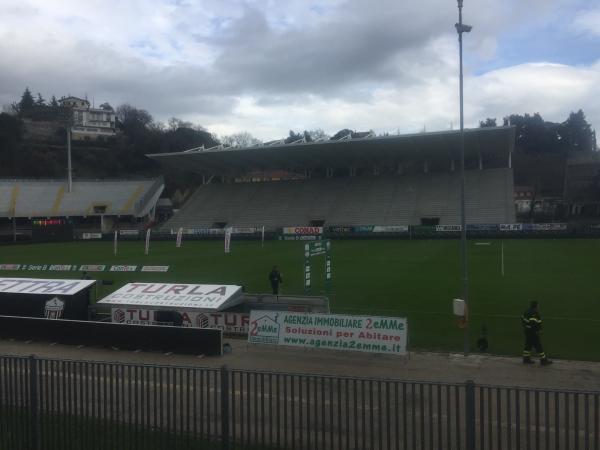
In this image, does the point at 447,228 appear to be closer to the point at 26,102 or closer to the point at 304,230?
Answer: the point at 304,230

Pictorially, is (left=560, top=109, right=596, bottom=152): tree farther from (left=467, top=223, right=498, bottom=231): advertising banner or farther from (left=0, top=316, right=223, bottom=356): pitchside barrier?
(left=0, top=316, right=223, bottom=356): pitchside barrier

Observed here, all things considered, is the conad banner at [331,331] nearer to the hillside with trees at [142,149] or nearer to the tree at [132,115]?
the hillside with trees at [142,149]

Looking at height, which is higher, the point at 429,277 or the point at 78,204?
the point at 78,204

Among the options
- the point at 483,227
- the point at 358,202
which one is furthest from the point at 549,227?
the point at 358,202

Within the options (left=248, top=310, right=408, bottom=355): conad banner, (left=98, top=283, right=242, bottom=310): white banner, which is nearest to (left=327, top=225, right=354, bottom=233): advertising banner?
(left=98, top=283, right=242, bottom=310): white banner

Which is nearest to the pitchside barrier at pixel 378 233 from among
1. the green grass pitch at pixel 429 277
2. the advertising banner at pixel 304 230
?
the advertising banner at pixel 304 230

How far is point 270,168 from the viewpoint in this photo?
7506cm

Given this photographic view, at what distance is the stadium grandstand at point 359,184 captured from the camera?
61125 millimetres

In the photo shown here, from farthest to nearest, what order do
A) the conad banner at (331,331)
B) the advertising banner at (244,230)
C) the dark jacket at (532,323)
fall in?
the advertising banner at (244,230)
the conad banner at (331,331)
the dark jacket at (532,323)

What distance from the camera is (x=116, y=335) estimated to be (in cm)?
1522

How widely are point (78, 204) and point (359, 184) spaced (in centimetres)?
3743

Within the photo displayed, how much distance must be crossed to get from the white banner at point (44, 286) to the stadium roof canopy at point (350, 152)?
45393 mm

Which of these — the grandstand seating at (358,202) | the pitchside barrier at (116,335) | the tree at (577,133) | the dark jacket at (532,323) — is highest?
the tree at (577,133)

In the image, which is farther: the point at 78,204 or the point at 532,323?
the point at 78,204
